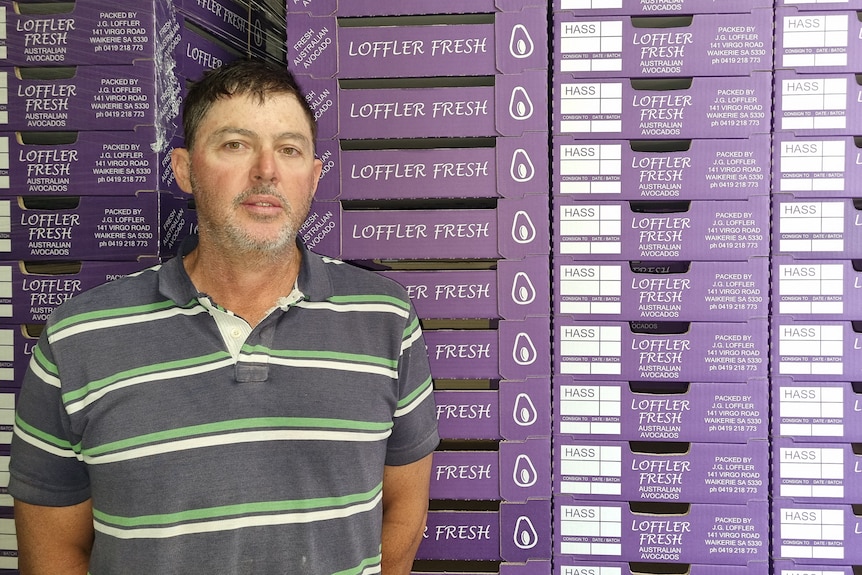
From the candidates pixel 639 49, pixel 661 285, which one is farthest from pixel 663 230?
pixel 639 49

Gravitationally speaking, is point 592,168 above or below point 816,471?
above

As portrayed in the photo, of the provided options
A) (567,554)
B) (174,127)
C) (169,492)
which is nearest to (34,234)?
(174,127)

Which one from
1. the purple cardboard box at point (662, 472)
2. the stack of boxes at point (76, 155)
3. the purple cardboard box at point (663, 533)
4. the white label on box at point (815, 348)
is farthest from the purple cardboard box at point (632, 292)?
the stack of boxes at point (76, 155)

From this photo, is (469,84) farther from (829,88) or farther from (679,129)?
(829,88)

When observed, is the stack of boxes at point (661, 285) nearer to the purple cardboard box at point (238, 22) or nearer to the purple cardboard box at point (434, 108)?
the purple cardboard box at point (434, 108)

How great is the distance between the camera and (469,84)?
1315 millimetres

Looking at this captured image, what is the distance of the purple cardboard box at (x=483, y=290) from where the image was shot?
4.22ft

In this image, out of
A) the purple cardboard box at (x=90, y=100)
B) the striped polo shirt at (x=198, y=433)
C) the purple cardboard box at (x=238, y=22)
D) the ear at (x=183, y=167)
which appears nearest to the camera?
→ the striped polo shirt at (x=198, y=433)

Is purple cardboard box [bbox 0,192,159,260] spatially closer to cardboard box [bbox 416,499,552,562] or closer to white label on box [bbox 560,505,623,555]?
cardboard box [bbox 416,499,552,562]

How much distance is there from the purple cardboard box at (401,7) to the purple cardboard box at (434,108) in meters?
0.13

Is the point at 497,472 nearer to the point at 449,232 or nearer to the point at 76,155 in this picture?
the point at 449,232

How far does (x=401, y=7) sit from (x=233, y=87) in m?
0.43

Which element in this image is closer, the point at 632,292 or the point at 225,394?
the point at 225,394

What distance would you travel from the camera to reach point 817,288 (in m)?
1.25
